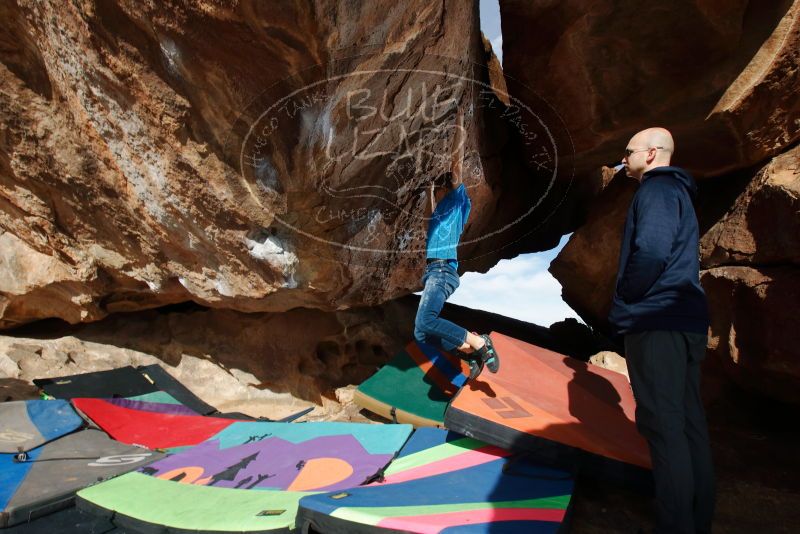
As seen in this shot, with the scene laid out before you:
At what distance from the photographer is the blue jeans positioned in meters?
2.71

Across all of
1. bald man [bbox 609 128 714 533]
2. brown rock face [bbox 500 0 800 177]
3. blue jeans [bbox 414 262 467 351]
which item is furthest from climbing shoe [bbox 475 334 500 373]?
brown rock face [bbox 500 0 800 177]

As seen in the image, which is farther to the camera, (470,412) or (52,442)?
(52,442)

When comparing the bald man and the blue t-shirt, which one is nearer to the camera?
the bald man

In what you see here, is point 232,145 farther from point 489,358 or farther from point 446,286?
point 489,358


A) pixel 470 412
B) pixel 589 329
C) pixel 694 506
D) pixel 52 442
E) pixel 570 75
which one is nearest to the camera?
pixel 694 506

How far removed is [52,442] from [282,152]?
210 cm

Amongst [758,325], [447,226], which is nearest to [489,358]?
[447,226]

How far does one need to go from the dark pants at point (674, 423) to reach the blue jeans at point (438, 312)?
1061 millimetres

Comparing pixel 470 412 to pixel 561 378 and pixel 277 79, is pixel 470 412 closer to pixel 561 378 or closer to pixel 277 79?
pixel 561 378

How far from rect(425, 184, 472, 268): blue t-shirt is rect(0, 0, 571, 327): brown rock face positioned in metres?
0.44

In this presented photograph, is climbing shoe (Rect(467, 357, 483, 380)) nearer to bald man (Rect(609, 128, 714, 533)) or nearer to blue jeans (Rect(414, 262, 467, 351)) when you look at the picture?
blue jeans (Rect(414, 262, 467, 351))

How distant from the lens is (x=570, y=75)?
337cm

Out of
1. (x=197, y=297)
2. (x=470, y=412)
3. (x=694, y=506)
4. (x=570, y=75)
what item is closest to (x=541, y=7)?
(x=570, y=75)

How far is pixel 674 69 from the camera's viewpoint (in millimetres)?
3105
